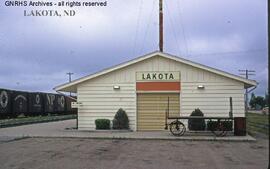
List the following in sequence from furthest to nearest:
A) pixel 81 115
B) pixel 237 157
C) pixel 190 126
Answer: pixel 81 115
pixel 190 126
pixel 237 157

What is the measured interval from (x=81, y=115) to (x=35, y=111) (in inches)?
1040

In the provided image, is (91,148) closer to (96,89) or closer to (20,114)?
(96,89)

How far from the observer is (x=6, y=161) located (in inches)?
476

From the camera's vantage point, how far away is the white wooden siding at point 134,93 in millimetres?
23406

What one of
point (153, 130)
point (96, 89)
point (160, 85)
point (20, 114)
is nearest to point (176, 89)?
point (160, 85)

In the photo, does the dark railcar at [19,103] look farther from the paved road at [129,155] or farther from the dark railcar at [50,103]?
the paved road at [129,155]

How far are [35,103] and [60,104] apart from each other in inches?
410

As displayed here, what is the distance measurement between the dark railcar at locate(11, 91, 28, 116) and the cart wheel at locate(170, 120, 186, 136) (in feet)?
79.3

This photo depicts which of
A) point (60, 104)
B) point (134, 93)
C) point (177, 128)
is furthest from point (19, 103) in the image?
point (177, 128)

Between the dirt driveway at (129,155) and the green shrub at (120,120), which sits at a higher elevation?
the green shrub at (120,120)

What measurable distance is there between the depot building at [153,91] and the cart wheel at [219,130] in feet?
7.16

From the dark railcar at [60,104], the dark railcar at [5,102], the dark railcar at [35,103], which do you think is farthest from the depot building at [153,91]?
the dark railcar at [60,104]

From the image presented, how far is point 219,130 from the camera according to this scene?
69.3 ft

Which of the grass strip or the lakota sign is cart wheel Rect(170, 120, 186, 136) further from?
the grass strip
